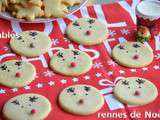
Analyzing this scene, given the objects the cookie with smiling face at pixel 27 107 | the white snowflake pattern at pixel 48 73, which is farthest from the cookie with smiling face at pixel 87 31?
the cookie with smiling face at pixel 27 107

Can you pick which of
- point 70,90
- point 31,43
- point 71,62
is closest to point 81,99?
point 70,90

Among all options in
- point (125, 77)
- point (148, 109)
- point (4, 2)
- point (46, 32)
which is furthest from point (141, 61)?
point (4, 2)

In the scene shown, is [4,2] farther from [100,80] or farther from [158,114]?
[158,114]

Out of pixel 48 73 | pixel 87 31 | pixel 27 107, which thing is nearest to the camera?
pixel 27 107

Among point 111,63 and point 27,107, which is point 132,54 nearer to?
point 111,63

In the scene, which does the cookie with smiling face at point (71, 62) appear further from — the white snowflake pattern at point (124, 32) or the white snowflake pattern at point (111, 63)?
the white snowflake pattern at point (124, 32)

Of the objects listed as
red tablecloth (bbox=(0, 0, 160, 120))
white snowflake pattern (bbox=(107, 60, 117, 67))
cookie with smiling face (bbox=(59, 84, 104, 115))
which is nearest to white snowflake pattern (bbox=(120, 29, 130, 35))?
red tablecloth (bbox=(0, 0, 160, 120))
